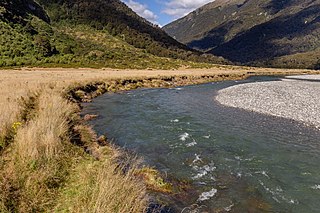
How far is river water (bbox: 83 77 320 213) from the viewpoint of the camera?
10.9m

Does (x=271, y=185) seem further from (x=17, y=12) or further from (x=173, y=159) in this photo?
(x=17, y=12)

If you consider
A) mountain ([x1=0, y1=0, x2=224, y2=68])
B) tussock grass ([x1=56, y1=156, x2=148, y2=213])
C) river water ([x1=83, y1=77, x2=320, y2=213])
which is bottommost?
river water ([x1=83, y1=77, x2=320, y2=213])

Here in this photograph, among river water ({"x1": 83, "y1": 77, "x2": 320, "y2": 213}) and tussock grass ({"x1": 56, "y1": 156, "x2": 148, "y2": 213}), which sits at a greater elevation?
tussock grass ({"x1": 56, "y1": 156, "x2": 148, "y2": 213})

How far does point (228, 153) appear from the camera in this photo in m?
16.0

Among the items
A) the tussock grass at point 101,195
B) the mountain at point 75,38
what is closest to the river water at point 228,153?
the tussock grass at point 101,195

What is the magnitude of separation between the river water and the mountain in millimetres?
60999

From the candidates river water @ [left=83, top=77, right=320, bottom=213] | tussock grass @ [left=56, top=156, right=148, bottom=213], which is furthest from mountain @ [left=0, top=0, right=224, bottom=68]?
tussock grass @ [left=56, top=156, right=148, bottom=213]

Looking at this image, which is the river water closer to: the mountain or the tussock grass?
the tussock grass

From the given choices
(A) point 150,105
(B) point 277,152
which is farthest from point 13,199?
(A) point 150,105

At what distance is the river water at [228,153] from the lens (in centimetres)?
1094

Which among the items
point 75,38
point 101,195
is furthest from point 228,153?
point 75,38

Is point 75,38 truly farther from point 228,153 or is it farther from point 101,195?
point 101,195

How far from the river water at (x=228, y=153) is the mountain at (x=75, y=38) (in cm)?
6100

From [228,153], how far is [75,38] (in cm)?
12423
